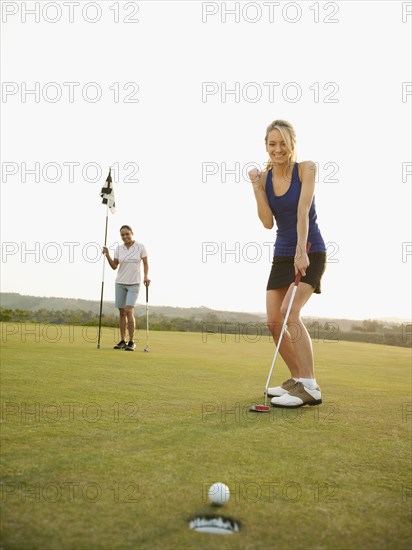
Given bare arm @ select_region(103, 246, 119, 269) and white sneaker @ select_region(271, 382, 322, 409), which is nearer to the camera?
white sneaker @ select_region(271, 382, 322, 409)

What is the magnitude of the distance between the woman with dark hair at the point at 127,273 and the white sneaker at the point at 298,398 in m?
4.95

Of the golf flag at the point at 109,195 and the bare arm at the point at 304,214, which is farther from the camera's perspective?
the golf flag at the point at 109,195

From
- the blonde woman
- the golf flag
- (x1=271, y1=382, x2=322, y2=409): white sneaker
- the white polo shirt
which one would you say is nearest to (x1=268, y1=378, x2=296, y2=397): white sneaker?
the blonde woman

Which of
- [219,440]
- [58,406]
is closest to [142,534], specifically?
[219,440]

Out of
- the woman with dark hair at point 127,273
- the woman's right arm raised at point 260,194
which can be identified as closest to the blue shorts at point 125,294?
the woman with dark hair at point 127,273

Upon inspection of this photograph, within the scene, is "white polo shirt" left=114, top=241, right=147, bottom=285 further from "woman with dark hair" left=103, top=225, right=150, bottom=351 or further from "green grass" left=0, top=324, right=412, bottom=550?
"green grass" left=0, top=324, right=412, bottom=550

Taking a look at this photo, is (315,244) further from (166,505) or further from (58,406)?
(166,505)

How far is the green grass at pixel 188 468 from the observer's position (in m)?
1.65

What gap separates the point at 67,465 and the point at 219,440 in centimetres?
79

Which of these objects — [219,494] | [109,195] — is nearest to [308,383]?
[219,494]

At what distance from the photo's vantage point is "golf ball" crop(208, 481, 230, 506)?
184 cm

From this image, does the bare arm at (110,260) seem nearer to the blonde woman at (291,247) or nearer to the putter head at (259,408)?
the blonde woman at (291,247)

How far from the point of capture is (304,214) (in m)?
4.04

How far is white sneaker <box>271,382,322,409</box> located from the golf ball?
2.01 meters
